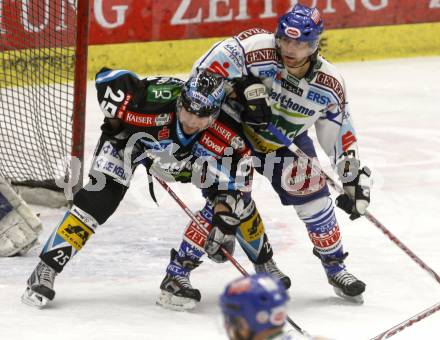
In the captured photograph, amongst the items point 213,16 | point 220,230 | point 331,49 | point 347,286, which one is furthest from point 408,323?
point 331,49

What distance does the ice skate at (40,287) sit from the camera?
5207 millimetres

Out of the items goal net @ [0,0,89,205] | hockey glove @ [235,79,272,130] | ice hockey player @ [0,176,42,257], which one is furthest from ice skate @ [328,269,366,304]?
goal net @ [0,0,89,205]

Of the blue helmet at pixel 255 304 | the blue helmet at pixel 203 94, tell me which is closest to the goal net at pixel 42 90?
the blue helmet at pixel 203 94

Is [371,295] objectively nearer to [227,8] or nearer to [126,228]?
[126,228]

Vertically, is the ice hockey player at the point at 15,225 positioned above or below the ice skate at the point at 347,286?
below

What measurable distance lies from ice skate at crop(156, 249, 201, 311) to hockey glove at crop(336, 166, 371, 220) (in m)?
0.67

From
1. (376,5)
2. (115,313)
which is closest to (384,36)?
(376,5)

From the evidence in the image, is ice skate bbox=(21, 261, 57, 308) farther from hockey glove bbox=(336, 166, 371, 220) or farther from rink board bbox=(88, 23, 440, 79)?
rink board bbox=(88, 23, 440, 79)

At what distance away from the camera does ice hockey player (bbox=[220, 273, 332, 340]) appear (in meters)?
2.97

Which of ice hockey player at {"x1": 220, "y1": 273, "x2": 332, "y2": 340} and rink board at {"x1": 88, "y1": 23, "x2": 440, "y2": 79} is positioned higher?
ice hockey player at {"x1": 220, "y1": 273, "x2": 332, "y2": 340}

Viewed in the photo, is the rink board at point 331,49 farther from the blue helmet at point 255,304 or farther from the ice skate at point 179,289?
the blue helmet at point 255,304

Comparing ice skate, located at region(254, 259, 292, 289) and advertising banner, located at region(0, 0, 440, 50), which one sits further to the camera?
advertising banner, located at region(0, 0, 440, 50)

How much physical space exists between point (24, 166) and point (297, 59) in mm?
2382

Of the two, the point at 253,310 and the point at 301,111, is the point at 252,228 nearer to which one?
the point at 301,111
